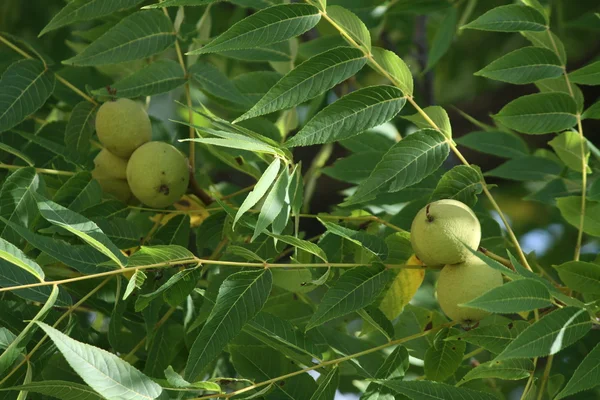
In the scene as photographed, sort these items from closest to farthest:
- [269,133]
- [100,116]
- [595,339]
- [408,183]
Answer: [408,183] < [100,116] < [269,133] < [595,339]

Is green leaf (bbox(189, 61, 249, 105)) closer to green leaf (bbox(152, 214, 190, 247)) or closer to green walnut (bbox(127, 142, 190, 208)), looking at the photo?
green walnut (bbox(127, 142, 190, 208))

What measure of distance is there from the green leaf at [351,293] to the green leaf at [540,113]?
44 centimetres

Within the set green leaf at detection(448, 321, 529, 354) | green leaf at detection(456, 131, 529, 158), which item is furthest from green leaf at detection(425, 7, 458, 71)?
green leaf at detection(448, 321, 529, 354)

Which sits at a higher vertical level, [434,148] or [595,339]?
[434,148]

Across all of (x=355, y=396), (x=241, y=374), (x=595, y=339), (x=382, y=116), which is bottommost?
(x=355, y=396)

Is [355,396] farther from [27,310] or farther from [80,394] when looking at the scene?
[80,394]

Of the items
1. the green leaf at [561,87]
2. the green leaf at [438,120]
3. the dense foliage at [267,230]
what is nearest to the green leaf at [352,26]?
the dense foliage at [267,230]

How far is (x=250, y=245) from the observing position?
72.2 inches

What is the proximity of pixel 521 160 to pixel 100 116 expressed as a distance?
3.58ft

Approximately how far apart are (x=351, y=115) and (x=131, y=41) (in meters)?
0.60

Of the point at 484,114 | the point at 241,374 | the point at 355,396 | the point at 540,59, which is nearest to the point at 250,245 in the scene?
the point at 241,374

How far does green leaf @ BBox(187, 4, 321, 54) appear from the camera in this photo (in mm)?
1513

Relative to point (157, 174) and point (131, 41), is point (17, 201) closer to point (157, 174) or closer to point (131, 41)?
point (157, 174)

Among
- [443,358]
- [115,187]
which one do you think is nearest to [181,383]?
[443,358]
